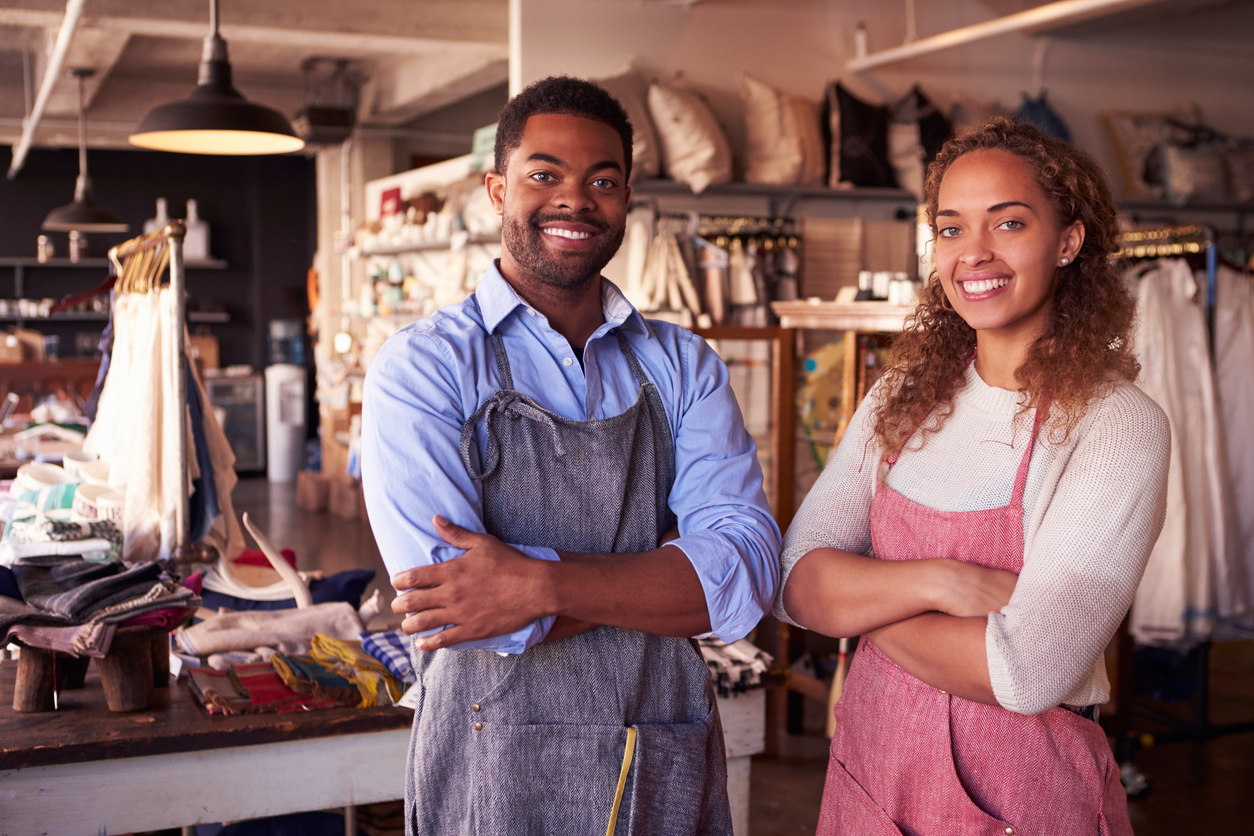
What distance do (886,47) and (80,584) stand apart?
5.53 metres

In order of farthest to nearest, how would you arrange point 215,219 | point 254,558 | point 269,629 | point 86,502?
1. point 215,219
2. point 254,558
3. point 86,502
4. point 269,629

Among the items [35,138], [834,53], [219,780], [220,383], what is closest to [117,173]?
[35,138]

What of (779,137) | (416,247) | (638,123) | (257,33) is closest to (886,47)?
(779,137)

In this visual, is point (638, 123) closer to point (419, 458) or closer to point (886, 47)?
point (886, 47)

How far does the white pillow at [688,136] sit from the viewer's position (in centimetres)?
559

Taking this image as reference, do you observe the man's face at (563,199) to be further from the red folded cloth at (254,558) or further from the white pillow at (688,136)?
the white pillow at (688,136)

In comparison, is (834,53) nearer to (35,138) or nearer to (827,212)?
(827,212)

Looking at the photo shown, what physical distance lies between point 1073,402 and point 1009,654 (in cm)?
37

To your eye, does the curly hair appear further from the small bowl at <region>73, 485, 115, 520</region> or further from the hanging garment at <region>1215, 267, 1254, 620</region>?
the hanging garment at <region>1215, 267, 1254, 620</region>

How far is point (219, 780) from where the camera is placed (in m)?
2.22

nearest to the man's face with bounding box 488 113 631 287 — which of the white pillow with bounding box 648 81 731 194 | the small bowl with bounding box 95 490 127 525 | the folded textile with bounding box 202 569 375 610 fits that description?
the folded textile with bounding box 202 569 375 610

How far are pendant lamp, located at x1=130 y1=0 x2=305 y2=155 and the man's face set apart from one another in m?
2.56

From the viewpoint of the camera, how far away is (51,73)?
25.6ft

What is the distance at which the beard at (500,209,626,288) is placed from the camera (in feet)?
5.20
